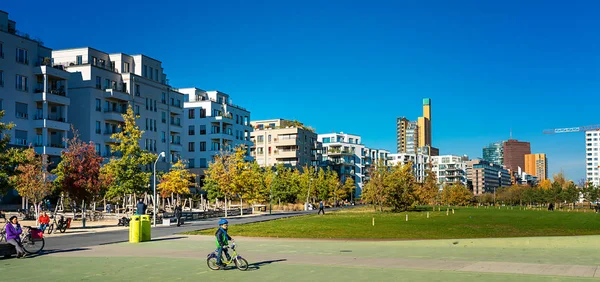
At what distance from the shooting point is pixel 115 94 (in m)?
80.0

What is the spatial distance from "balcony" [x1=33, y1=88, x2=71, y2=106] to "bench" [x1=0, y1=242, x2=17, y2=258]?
48.8 m

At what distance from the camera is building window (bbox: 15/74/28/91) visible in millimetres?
67188

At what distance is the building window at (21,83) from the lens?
67188 millimetres

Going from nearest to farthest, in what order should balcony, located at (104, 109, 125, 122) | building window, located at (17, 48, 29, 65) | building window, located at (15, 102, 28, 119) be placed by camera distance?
1. building window, located at (15, 102, 28, 119)
2. building window, located at (17, 48, 29, 65)
3. balcony, located at (104, 109, 125, 122)

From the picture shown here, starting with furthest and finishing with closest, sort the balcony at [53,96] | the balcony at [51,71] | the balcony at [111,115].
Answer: the balcony at [111,115]
the balcony at [51,71]
the balcony at [53,96]

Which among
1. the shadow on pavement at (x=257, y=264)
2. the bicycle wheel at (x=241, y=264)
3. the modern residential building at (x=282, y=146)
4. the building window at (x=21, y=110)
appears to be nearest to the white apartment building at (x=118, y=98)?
the building window at (x=21, y=110)

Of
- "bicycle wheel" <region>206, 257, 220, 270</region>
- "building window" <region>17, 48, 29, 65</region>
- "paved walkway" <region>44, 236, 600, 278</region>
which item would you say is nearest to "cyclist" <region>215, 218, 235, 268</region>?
"bicycle wheel" <region>206, 257, 220, 270</region>

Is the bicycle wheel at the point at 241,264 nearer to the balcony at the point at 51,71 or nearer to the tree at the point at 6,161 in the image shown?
the tree at the point at 6,161

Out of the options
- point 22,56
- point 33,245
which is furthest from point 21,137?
point 33,245

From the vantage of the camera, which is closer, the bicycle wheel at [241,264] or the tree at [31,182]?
the bicycle wheel at [241,264]

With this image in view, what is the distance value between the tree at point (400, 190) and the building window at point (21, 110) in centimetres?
4654

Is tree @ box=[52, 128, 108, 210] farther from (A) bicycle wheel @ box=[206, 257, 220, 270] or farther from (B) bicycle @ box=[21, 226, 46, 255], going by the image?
(A) bicycle wheel @ box=[206, 257, 220, 270]

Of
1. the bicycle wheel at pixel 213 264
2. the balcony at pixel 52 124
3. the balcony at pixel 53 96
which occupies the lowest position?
the bicycle wheel at pixel 213 264

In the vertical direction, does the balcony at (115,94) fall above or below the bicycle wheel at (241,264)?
above
